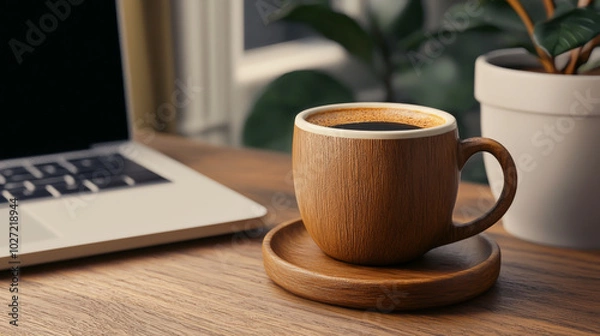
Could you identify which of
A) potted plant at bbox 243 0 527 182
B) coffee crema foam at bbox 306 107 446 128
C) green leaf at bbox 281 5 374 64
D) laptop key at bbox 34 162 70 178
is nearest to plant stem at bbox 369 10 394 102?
potted plant at bbox 243 0 527 182

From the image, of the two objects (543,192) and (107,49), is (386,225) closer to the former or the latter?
(543,192)

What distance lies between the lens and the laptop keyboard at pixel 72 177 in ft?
2.43

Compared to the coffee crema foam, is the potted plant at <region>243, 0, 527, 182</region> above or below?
below

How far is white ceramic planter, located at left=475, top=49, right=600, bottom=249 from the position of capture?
0.64 m

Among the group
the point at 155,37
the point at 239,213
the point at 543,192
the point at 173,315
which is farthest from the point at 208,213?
the point at 155,37

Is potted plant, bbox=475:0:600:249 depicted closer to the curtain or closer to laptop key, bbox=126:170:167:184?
laptop key, bbox=126:170:167:184

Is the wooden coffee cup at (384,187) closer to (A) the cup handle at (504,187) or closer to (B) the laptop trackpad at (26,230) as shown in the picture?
(A) the cup handle at (504,187)

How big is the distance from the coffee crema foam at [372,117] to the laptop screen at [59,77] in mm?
383

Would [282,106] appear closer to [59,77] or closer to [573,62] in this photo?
[59,77]

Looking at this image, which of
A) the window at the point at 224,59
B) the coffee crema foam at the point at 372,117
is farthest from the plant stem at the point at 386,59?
the coffee crema foam at the point at 372,117

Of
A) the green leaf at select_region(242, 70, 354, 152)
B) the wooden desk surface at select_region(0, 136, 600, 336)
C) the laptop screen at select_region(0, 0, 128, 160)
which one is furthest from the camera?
the green leaf at select_region(242, 70, 354, 152)

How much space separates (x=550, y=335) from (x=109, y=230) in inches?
13.5

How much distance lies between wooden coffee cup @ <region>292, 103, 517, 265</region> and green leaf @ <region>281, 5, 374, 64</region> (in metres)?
0.67

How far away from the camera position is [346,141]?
0.54 meters
